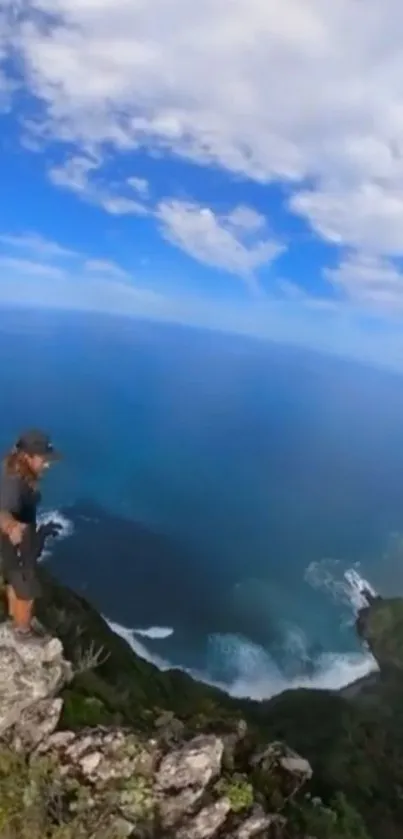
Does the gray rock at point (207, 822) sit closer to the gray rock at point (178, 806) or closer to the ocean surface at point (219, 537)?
the gray rock at point (178, 806)

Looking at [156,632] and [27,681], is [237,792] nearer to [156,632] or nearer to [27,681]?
[27,681]

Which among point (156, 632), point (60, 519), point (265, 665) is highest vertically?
point (60, 519)

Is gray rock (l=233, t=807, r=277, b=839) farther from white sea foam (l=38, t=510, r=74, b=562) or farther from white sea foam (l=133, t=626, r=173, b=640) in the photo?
white sea foam (l=38, t=510, r=74, b=562)

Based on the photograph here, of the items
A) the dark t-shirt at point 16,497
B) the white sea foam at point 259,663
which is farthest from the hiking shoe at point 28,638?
the white sea foam at point 259,663

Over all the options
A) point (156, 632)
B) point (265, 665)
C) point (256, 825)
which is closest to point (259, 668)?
point (265, 665)

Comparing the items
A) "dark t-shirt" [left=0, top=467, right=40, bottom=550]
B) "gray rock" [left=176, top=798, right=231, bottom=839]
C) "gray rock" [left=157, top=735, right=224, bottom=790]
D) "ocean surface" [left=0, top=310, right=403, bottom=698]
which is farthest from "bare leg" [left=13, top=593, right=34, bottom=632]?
"ocean surface" [left=0, top=310, right=403, bottom=698]
